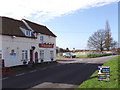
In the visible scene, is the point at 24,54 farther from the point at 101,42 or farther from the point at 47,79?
the point at 101,42

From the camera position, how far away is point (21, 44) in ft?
69.8

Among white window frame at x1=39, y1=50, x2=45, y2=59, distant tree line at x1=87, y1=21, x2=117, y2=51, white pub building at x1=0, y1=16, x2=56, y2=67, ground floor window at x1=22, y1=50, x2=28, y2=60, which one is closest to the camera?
white pub building at x1=0, y1=16, x2=56, y2=67

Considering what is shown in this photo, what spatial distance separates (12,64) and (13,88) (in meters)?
10.7

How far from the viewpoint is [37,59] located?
82.2ft

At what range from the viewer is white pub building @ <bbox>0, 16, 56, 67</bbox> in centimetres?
1859

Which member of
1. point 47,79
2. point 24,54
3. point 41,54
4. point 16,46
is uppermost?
point 16,46

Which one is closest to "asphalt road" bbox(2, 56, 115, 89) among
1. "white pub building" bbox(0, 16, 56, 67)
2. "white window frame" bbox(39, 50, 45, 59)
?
"white pub building" bbox(0, 16, 56, 67)

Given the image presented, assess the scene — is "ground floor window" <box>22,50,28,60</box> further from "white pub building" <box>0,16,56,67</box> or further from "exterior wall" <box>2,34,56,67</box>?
"exterior wall" <box>2,34,56,67</box>

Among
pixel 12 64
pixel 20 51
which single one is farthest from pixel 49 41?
pixel 12 64

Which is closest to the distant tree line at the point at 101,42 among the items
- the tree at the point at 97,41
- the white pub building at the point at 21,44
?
the tree at the point at 97,41

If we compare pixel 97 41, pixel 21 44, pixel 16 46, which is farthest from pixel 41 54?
pixel 97 41

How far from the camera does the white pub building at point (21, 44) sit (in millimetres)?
18587

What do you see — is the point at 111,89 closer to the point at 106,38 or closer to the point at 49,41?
the point at 49,41

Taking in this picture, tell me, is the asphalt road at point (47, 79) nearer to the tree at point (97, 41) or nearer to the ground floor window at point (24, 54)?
Answer: the ground floor window at point (24, 54)
